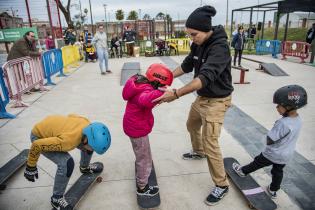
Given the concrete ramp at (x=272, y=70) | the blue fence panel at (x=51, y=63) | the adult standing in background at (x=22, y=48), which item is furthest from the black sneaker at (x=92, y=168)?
the concrete ramp at (x=272, y=70)

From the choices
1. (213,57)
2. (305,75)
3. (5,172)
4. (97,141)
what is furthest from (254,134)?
(305,75)

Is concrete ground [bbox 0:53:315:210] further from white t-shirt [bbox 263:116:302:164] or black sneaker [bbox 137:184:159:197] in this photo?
white t-shirt [bbox 263:116:302:164]

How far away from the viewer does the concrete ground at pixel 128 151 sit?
2.94 metres

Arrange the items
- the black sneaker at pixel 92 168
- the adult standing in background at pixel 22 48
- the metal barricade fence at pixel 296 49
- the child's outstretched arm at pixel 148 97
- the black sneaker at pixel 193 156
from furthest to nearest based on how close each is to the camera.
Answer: the metal barricade fence at pixel 296 49
the adult standing in background at pixel 22 48
the black sneaker at pixel 193 156
the black sneaker at pixel 92 168
the child's outstretched arm at pixel 148 97

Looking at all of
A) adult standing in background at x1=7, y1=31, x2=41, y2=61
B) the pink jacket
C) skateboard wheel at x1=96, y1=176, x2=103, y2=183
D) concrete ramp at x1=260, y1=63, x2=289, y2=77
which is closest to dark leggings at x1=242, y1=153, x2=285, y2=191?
the pink jacket

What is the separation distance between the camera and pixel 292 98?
2.50 metres

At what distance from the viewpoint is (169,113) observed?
5.82 m

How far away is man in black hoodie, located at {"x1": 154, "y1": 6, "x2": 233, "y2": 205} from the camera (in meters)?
2.42

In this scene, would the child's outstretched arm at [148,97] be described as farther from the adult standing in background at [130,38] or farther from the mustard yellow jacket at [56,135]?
the adult standing in background at [130,38]

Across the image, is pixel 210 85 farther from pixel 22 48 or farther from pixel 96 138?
pixel 22 48

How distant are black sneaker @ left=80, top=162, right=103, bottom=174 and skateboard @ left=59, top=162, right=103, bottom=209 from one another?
0.18ft

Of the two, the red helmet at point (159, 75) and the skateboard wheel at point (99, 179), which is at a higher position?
the red helmet at point (159, 75)

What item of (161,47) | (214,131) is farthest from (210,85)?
(161,47)

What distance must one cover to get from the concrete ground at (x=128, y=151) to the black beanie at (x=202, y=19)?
1915 mm
